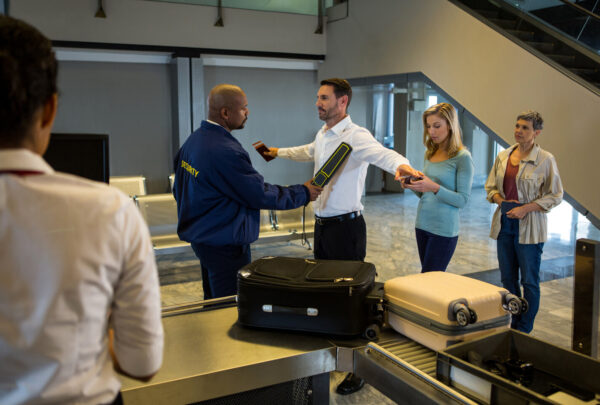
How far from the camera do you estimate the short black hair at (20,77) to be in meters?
0.80

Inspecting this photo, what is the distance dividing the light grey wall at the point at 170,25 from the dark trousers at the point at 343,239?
6.76m

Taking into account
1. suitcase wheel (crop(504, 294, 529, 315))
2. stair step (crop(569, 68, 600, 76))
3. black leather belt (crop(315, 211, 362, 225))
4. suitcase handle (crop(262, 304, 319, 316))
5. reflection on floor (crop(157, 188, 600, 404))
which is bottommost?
reflection on floor (crop(157, 188, 600, 404))

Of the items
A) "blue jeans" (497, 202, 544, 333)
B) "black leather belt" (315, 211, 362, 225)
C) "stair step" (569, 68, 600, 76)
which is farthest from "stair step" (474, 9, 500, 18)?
"black leather belt" (315, 211, 362, 225)

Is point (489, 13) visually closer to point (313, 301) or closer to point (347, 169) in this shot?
point (347, 169)

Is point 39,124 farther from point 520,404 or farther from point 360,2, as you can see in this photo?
point 360,2

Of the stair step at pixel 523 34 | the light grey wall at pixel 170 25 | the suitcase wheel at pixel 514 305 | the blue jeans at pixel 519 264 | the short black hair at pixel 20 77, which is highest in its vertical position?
the light grey wall at pixel 170 25

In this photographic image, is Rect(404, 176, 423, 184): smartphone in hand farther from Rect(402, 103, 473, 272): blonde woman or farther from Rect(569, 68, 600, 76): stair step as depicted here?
Rect(569, 68, 600, 76): stair step

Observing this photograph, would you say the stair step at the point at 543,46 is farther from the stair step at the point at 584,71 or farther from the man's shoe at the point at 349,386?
the man's shoe at the point at 349,386

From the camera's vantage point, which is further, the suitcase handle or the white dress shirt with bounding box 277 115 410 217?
the white dress shirt with bounding box 277 115 410 217

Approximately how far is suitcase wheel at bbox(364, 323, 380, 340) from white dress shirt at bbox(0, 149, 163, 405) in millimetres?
1016

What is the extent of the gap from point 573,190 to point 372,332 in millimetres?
4745

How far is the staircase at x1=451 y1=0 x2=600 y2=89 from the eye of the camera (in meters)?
5.62

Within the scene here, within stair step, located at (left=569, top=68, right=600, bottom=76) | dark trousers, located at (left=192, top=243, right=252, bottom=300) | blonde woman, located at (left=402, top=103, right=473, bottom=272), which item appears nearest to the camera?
dark trousers, located at (left=192, top=243, right=252, bottom=300)

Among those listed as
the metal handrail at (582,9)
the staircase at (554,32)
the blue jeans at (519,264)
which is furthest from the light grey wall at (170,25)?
the blue jeans at (519,264)
